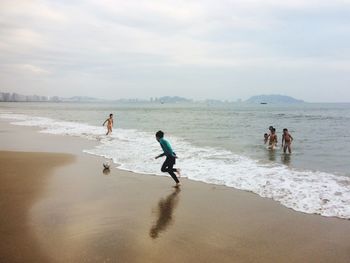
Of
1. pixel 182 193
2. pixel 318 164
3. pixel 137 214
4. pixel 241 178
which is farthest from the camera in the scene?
pixel 318 164

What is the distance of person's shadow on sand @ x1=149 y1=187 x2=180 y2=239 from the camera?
7.27 meters

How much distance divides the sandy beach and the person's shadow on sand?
0.02 m

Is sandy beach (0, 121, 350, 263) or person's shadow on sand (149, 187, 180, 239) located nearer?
sandy beach (0, 121, 350, 263)

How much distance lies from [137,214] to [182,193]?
2279mm

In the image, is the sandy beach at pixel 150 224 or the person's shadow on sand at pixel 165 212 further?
the person's shadow on sand at pixel 165 212

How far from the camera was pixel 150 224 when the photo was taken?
25.0 ft

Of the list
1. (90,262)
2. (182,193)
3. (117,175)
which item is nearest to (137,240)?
(90,262)

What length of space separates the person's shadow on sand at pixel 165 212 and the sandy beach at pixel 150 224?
0.02 metres

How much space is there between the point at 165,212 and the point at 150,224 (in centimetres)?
90

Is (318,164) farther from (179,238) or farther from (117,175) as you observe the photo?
(179,238)

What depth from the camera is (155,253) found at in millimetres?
6184

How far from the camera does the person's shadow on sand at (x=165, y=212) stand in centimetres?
727

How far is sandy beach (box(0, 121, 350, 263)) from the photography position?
20.3ft

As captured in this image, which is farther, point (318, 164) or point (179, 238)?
point (318, 164)
